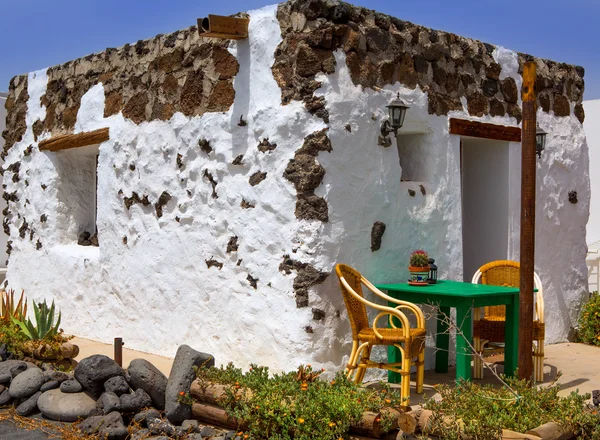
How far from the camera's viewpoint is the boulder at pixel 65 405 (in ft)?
18.3

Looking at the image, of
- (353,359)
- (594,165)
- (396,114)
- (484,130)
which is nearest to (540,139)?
(484,130)

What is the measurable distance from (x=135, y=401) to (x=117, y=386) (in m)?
0.23

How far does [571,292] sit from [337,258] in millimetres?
3361

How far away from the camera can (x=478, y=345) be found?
6395mm

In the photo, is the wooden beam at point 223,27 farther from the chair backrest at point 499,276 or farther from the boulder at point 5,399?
the boulder at point 5,399

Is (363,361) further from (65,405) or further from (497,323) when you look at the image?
(65,405)

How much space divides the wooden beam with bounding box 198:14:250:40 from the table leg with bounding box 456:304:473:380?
273 centimetres

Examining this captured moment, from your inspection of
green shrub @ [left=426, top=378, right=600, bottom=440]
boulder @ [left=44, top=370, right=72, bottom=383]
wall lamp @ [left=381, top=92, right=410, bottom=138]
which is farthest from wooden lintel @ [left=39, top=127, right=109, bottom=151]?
green shrub @ [left=426, top=378, right=600, bottom=440]

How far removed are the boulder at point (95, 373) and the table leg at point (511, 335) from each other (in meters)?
2.90

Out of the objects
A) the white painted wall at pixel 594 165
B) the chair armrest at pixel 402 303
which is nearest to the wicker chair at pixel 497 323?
the chair armrest at pixel 402 303

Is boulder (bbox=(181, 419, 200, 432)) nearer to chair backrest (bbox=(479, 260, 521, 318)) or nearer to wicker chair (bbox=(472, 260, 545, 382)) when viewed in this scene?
wicker chair (bbox=(472, 260, 545, 382))

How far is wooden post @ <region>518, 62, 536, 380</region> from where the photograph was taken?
16.6 feet

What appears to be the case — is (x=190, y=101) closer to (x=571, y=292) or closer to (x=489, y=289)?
(x=489, y=289)

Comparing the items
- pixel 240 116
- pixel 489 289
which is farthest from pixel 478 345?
pixel 240 116
